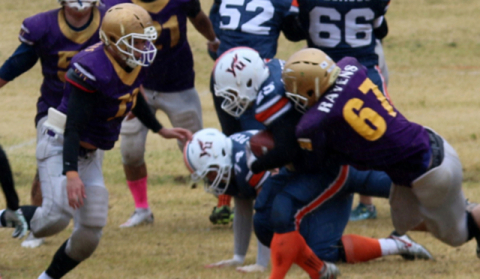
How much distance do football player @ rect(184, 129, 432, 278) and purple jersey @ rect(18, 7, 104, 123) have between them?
Answer: 894 mm

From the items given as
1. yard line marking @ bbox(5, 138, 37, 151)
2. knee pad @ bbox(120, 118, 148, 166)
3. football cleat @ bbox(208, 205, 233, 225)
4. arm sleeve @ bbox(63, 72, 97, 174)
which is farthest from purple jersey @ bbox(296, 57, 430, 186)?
yard line marking @ bbox(5, 138, 37, 151)

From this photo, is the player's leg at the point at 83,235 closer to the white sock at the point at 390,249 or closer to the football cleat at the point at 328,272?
the football cleat at the point at 328,272

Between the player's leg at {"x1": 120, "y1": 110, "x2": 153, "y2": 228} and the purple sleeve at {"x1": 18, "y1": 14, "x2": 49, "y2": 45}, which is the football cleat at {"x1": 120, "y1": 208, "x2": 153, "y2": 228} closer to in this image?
the player's leg at {"x1": 120, "y1": 110, "x2": 153, "y2": 228}

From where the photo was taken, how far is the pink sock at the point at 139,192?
5.87 m

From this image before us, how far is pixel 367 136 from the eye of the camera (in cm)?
378

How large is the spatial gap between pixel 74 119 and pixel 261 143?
0.97 metres

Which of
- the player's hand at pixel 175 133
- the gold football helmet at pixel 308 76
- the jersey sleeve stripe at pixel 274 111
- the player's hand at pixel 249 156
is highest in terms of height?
the gold football helmet at pixel 308 76

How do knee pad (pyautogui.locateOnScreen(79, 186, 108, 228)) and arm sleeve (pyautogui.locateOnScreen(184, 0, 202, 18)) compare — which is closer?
knee pad (pyautogui.locateOnScreen(79, 186, 108, 228))

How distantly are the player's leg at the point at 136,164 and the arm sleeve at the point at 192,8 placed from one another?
0.89 metres

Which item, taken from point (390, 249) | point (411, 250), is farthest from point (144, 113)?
point (411, 250)

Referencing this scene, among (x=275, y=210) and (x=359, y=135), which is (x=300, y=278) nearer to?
(x=275, y=210)

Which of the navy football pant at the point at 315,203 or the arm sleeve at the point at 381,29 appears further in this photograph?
the arm sleeve at the point at 381,29

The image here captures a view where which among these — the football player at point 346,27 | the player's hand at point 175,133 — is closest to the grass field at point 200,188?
the player's hand at point 175,133

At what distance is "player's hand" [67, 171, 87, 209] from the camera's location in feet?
12.5
